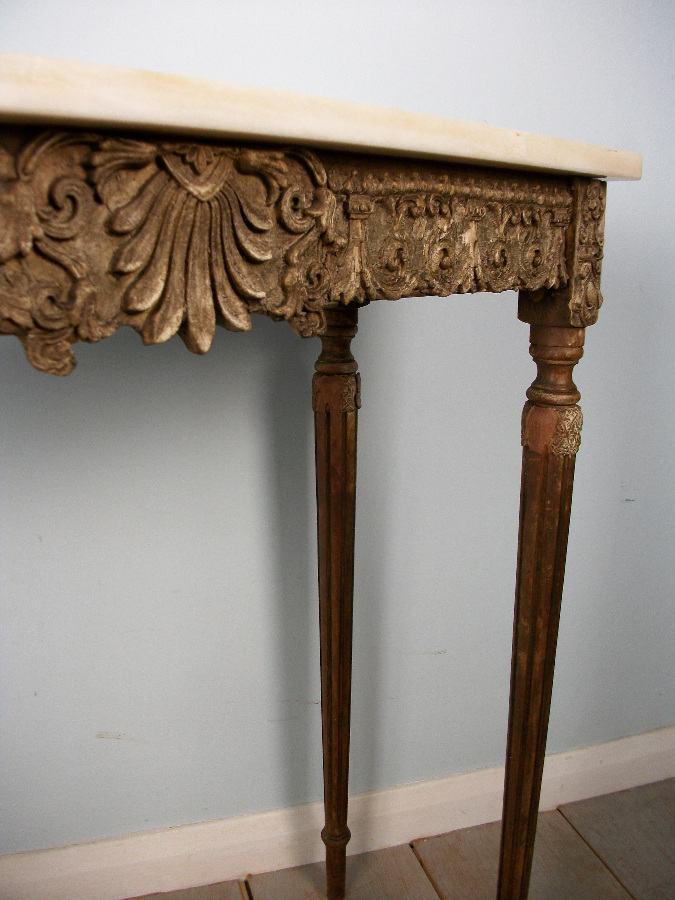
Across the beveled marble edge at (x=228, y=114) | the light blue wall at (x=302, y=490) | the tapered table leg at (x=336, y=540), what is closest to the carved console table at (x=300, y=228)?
the beveled marble edge at (x=228, y=114)

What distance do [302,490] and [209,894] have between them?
562 millimetres

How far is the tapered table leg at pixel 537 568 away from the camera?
2.33ft

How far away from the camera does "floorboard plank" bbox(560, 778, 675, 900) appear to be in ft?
3.46

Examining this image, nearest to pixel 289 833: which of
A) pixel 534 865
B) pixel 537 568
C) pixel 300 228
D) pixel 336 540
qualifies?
pixel 534 865

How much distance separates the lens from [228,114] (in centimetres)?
42

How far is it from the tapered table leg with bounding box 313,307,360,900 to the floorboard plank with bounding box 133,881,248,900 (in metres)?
0.14

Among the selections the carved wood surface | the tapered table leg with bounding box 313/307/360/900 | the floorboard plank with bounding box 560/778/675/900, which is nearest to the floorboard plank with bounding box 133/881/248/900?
the tapered table leg with bounding box 313/307/360/900

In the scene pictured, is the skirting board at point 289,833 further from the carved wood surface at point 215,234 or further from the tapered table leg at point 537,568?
the carved wood surface at point 215,234

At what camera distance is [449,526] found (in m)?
1.12

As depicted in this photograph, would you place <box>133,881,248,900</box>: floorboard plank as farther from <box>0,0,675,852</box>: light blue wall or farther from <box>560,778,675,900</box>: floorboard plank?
<box>560,778,675,900</box>: floorboard plank

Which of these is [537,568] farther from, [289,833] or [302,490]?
[289,833]

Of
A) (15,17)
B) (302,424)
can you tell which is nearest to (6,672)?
(302,424)

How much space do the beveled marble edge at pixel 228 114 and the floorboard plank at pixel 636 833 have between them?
3.24ft

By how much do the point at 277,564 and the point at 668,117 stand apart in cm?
87
